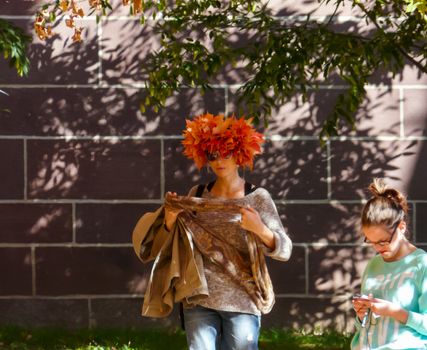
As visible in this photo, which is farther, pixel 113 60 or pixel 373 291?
pixel 113 60

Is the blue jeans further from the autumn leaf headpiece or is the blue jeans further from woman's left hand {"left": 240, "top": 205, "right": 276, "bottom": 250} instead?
the autumn leaf headpiece

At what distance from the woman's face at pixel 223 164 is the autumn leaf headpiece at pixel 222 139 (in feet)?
0.08

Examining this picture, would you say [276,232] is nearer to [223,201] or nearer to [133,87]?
[223,201]

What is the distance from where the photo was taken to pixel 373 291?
14.0 ft

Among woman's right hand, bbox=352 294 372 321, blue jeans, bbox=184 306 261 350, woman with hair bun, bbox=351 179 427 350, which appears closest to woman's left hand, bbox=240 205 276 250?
blue jeans, bbox=184 306 261 350

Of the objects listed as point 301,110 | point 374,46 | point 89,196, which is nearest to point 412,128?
point 301,110

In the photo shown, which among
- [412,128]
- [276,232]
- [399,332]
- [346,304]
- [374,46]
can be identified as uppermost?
[374,46]

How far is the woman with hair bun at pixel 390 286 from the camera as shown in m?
4.07

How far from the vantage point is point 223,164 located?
493 cm

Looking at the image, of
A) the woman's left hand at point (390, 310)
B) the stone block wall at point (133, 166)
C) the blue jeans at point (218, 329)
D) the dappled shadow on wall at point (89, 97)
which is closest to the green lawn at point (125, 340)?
the stone block wall at point (133, 166)

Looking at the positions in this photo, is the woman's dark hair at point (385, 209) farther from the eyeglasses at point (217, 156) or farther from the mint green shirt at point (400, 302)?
the eyeglasses at point (217, 156)

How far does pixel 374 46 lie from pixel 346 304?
2.64 metres

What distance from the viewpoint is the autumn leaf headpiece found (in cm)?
489

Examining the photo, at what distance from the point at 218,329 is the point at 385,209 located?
124 centimetres
